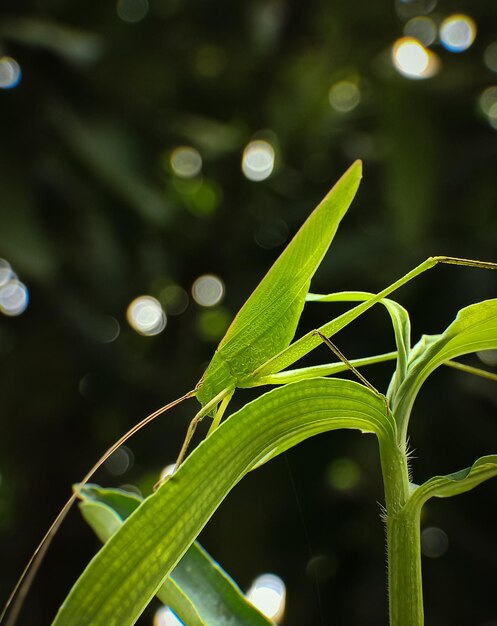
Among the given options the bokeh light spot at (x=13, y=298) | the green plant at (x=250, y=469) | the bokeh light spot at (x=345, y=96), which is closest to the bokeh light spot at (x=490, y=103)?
the bokeh light spot at (x=345, y=96)

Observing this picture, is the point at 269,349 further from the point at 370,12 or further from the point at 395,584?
the point at 370,12

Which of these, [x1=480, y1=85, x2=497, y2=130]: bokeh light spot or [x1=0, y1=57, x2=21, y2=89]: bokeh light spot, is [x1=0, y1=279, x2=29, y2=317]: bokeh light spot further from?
[x1=480, y1=85, x2=497, y2=130]: bokeh light spot

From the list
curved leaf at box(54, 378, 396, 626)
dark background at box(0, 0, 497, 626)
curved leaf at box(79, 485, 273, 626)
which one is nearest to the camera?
curved leaf at box(54, 378, 396, 626)

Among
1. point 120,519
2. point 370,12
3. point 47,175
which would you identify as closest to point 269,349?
point 120,519

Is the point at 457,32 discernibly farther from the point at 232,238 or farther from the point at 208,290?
the point at 208,290

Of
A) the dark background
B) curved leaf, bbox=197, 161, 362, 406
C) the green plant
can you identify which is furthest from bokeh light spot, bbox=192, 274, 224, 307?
the green plant

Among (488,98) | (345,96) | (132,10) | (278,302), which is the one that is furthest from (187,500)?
(345,96)
